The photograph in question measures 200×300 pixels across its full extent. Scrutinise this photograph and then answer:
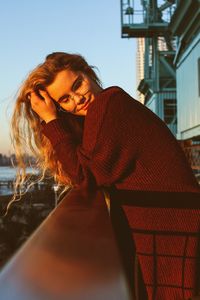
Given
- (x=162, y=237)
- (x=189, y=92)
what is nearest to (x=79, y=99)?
(x=162, y=237)

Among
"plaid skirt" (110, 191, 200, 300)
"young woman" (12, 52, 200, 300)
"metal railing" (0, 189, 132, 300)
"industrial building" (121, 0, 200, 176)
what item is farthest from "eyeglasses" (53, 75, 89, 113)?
"industrial building" (121, 0, 200, 176)

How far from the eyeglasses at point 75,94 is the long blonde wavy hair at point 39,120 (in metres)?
0.09

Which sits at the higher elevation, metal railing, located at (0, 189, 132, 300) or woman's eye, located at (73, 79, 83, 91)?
woman's eye, located at (73, 79, 83, 91)

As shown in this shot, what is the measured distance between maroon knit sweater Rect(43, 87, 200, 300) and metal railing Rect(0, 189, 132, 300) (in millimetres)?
757

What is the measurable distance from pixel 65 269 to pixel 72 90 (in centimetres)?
165

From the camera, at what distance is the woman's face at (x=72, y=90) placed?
2.11 meters

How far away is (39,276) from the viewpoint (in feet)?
1.56

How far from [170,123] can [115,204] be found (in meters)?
23.4

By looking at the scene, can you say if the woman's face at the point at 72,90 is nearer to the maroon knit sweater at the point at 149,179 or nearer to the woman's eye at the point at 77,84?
the woman's eye at the point at 77,84

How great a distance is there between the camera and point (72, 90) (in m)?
2.11

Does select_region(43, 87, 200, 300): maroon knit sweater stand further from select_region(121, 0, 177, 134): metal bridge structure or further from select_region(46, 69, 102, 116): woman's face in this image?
select_region(121, 0, 177, 134): metal bridge structure

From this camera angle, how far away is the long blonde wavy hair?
2133 millimetres

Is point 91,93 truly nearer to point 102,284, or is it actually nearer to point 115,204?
point 115,204

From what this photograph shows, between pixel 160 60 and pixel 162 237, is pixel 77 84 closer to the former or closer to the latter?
pixel 162 237
